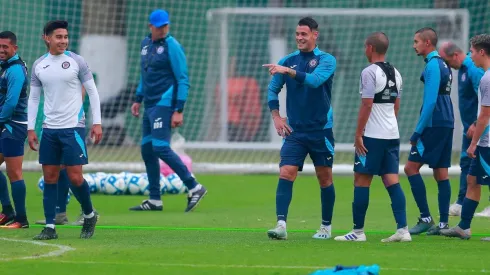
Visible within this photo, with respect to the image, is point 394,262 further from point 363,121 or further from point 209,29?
point 209,29

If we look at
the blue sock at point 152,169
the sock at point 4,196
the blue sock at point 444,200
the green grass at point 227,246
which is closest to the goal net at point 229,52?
the blue sock at point 152,169

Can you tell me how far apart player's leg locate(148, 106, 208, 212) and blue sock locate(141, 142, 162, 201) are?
250mm

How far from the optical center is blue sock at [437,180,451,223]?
10.8 meters

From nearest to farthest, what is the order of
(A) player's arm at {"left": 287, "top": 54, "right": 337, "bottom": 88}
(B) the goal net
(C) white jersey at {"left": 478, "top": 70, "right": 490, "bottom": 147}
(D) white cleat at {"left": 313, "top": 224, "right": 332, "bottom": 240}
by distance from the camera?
(C) white jersey at {"left": 478, "top": 70, "right": 490, "bottom": 147}, (A) player's arm at {"left": 287, "top": 54, "right": 337, "bottom": 88}, (D) white cleat at {"left": 313, "top": 224, "right": 332, "bottom": 240}, (B) the goal net

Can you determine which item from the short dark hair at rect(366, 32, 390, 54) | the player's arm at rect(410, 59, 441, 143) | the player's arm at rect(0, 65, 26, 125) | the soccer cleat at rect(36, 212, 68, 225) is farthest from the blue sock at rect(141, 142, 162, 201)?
the short dark hair at rect(366, 32, 390, 54)

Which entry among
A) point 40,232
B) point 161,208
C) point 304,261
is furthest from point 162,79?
point 304,261

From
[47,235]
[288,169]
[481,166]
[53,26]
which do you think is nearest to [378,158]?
[288,169]

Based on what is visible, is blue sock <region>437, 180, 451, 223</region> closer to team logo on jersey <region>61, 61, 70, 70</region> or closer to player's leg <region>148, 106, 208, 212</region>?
player's leg <region>148, 106, 208, 212</region>

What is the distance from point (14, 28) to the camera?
2006cm

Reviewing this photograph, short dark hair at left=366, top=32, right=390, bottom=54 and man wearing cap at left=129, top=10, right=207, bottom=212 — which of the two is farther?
man wearing cap at left=129, top=10, right=207, bottom=212

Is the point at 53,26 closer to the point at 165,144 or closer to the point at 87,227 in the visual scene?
the point at 87,227

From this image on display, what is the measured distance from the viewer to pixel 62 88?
32.3ft

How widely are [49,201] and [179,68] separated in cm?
349

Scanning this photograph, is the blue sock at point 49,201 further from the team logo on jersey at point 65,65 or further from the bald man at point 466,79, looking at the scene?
the bald man at point 466,79
